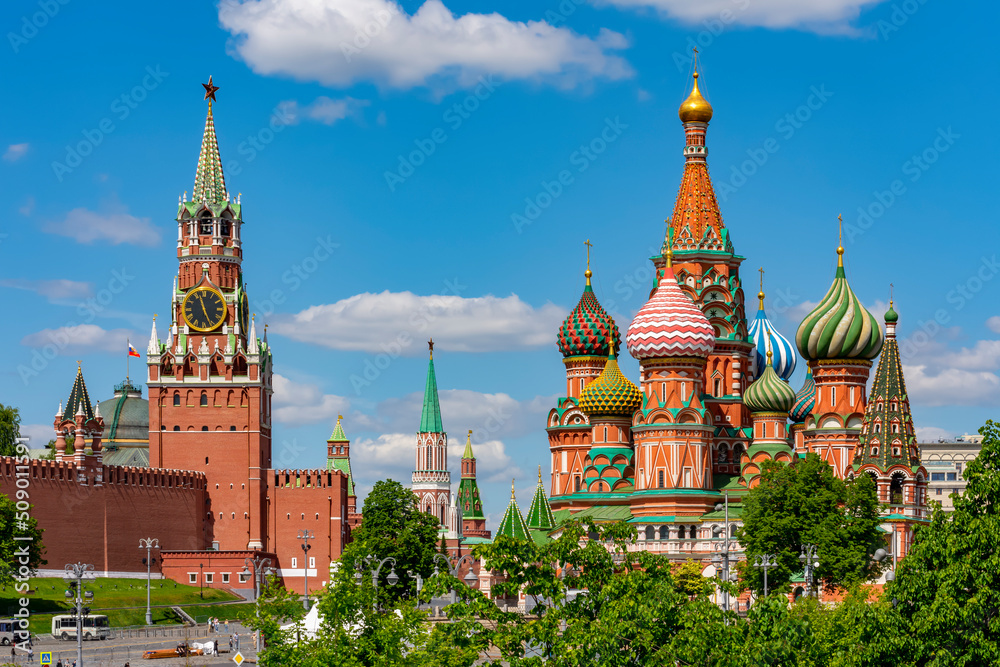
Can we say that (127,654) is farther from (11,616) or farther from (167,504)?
(167,504)

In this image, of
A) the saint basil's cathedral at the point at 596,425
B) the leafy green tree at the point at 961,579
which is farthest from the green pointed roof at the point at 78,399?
the leafy green tree at the point at 961,579

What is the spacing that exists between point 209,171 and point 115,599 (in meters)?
42.2

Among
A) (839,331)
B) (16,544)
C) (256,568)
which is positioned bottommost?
(256,568)

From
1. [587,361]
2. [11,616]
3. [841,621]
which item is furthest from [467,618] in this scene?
A: [587,361]

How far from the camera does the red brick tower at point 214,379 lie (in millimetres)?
122375

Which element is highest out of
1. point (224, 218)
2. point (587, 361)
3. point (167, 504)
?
point (224, 218)

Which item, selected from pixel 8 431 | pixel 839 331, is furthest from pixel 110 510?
pixel 839 331

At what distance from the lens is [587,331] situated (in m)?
109

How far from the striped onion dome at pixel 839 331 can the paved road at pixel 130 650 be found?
33.6 meters

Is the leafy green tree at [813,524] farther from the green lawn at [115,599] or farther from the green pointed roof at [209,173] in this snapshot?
the green pointed roof at [209,173]

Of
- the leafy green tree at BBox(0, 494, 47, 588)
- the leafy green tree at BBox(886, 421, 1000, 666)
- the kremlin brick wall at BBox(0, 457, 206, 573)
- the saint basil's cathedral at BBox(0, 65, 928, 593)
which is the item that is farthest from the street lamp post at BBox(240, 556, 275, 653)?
the leafy green tree at BBox(886, 421, 1000, 666)

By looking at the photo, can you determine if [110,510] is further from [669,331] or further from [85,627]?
[669,331]

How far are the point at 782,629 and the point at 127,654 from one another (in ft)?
120

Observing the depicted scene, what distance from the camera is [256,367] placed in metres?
124
